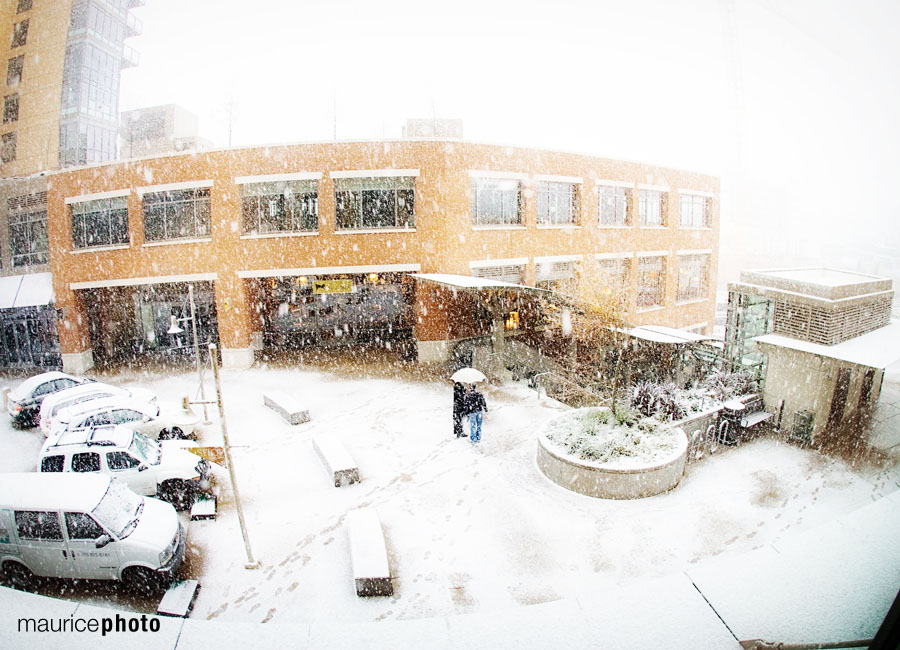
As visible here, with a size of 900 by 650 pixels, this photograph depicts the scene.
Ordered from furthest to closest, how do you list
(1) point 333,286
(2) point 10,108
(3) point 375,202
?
(1) point 333,286 → (3) point 375,202 → (2) point 10,108

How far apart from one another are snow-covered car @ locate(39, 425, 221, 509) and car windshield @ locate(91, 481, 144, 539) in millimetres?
1450

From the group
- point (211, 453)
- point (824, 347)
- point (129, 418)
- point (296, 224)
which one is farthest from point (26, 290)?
point (824, 347)

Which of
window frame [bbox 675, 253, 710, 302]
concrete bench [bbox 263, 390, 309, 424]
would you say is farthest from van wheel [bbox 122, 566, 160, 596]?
window frame [bbox 675, 253, 710, 302]

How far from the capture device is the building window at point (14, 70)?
6670mm

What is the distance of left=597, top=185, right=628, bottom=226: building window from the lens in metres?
22.1

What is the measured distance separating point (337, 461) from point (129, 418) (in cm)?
590

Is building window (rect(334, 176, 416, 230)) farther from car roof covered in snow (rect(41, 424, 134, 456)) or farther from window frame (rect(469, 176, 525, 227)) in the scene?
car roof covered in snow (rect(41, 424, 134, 456))

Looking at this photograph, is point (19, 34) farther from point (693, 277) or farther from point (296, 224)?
point (693, 277)

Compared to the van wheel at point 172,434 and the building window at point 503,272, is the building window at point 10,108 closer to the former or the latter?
the van wheel at point 172,434

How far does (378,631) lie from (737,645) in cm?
252

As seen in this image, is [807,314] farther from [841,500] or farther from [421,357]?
[421,357]

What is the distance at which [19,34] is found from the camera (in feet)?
18.3

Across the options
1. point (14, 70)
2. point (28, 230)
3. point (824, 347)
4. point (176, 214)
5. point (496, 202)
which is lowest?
point (824, 347)

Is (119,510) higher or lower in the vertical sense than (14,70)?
lower
